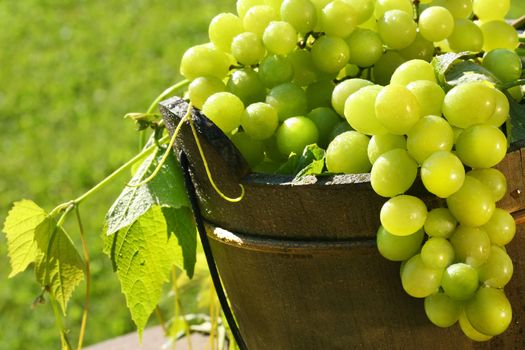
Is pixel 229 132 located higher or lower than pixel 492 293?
higher

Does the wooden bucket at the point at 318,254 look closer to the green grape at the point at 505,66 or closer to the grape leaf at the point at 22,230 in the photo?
the green grape at the point at 505,66

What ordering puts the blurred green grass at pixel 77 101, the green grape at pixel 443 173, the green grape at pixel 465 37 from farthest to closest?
the blurred green grass at pixel 77 101 → the green grape at pixel 465 37 → the green grape at pixel 443 173

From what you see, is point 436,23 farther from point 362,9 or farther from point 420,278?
point 420,278

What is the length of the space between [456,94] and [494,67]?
179mm

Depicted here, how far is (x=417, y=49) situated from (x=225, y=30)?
8.9 inches

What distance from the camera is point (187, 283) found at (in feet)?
5.01

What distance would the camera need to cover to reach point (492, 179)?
0.81 meters

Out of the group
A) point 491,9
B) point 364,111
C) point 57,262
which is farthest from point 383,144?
point 57,262

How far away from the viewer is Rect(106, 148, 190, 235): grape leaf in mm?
1024

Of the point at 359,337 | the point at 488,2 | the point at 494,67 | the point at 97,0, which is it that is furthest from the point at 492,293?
the point at 97,0

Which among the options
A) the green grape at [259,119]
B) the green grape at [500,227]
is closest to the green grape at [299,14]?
the green grape at [259,119]

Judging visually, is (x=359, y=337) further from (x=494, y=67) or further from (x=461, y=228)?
(x=494, y=67)

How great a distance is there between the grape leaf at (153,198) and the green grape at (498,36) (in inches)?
15.8

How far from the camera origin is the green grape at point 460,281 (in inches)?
30.4
